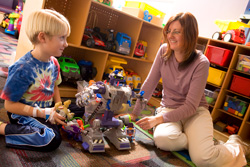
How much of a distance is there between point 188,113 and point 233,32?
1.35 metres

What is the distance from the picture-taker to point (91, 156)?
126 centimetres

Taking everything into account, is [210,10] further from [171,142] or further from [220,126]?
[171,142]

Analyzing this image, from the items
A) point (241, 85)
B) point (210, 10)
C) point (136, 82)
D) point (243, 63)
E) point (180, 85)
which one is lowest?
point (136, 82)

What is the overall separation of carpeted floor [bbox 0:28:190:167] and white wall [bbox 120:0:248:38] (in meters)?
2.21

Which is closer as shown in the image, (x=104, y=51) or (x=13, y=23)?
(x=104, y=51)

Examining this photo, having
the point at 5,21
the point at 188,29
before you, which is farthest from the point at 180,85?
the point at 5,21

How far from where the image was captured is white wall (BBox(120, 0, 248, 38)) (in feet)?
9.45

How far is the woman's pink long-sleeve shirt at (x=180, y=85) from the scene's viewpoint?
4.91ft

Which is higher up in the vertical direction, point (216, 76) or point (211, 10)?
point (211, 10)

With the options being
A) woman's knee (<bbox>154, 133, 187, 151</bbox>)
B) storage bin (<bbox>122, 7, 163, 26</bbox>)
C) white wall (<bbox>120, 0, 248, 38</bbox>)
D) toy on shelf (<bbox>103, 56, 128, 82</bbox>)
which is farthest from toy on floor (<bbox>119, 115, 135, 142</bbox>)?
white wall (<bbox>120, 0, 248, 38</bbox>)

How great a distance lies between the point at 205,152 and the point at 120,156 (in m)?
0.57

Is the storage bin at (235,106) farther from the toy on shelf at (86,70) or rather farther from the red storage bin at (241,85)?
the toy on shelf at (86,70)

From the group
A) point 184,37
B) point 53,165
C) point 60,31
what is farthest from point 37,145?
point 184,37

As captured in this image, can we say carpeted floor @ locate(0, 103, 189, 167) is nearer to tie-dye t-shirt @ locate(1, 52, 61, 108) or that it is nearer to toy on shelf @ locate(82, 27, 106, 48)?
tie-dye t-shirt @ locate(1, 52, 61, 108)
